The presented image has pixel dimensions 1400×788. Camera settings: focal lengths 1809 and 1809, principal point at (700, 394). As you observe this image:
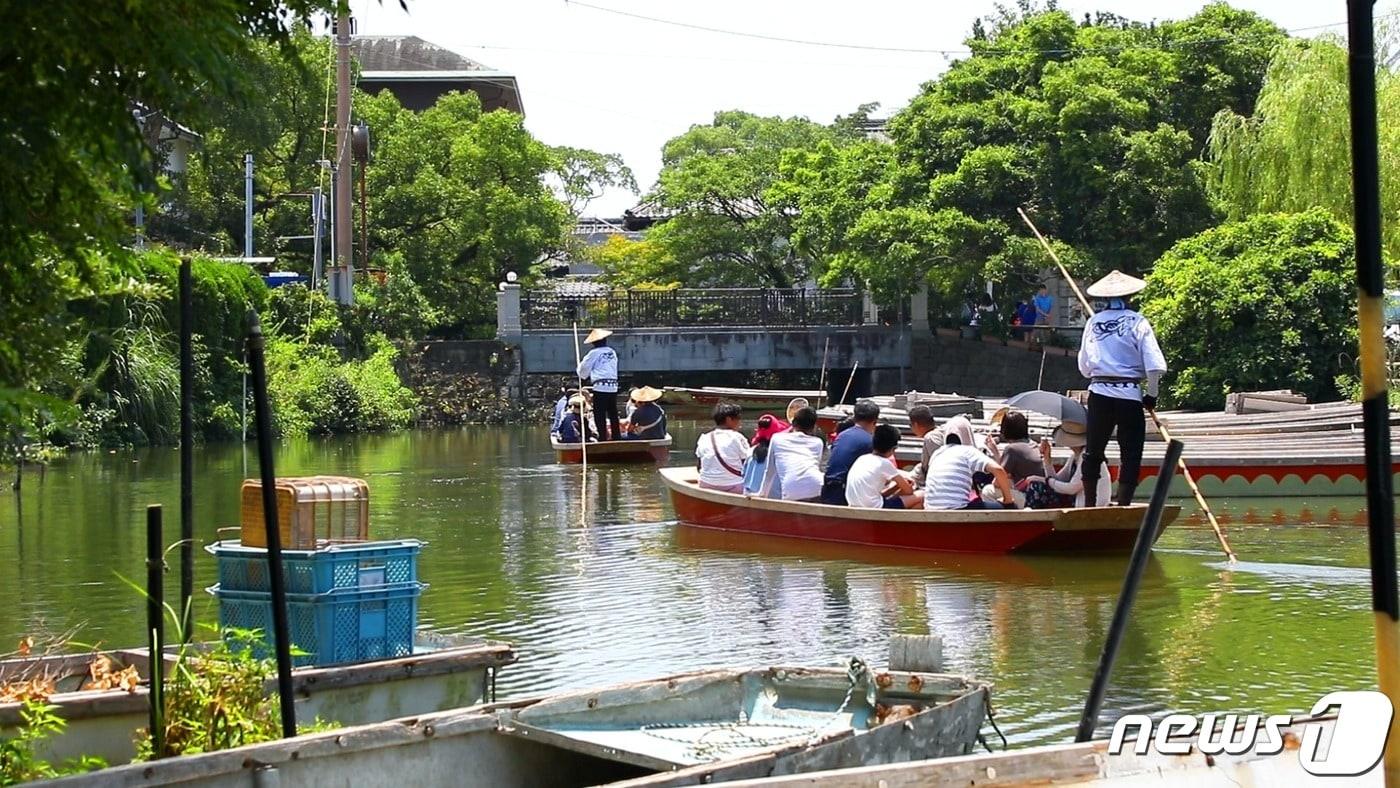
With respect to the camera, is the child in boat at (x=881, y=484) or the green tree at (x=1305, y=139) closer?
the child in boat at (x=881, y=484)

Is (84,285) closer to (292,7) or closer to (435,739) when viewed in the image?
(292,7)

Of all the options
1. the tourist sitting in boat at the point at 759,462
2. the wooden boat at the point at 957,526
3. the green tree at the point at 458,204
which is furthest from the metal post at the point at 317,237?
the wooden boat at the point at 957,526

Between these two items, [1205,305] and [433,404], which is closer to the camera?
[1205,305]

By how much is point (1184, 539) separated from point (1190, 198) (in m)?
19.2

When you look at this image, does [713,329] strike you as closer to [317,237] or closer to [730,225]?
[730,225]

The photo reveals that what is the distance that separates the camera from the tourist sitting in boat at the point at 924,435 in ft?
48.9

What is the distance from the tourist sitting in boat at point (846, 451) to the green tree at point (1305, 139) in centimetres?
1303

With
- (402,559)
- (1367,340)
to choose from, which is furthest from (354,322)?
(1367,340)

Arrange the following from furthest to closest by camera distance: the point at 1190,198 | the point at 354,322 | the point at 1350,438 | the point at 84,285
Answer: the point at 354,322 < the point at 1190,198 < the point at 1350,438 < the point at 84,285

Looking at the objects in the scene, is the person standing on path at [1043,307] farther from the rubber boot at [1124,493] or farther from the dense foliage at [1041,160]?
the rubber boot at [1124,493]

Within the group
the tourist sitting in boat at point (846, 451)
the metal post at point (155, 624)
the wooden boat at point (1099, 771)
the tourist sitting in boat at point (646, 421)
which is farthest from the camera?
the tourist sitting in boat at point (646, 421)

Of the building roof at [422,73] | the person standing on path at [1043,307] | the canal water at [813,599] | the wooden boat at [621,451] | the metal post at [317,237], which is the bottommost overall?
the canal water at [813,599]

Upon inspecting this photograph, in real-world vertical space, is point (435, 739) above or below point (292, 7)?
below

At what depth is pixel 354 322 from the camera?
120ft
